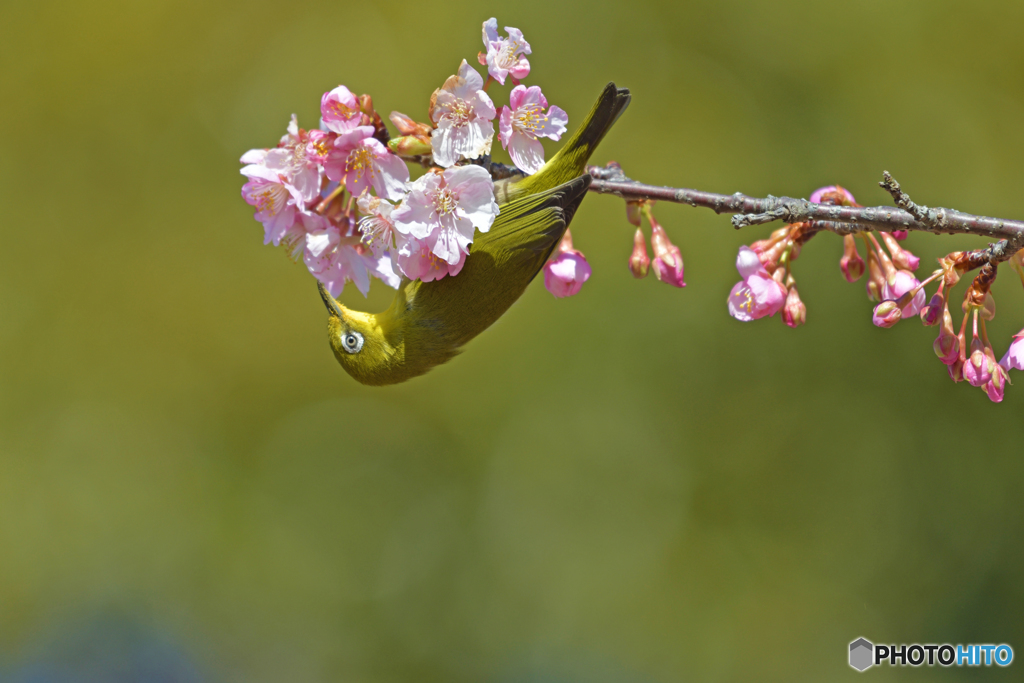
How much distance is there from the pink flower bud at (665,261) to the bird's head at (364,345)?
0.66m

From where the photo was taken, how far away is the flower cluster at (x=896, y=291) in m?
1.17

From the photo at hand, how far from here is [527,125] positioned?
4.40ft

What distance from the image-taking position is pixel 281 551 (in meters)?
4.18

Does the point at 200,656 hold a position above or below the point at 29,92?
below

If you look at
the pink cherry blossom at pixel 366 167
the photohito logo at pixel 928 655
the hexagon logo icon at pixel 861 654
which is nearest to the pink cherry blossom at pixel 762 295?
the pink cherry blossom at pixel 366 167

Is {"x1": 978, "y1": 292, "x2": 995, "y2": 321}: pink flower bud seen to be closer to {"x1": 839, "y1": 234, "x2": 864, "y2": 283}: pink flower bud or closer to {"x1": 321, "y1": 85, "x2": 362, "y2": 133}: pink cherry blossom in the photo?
{"x1": 839, "y1": 234, "x2": 864, "y2": 283}: pink flower bud

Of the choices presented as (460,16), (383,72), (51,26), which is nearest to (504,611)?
(383,72)

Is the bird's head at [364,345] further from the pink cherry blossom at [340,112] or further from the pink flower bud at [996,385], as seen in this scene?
→ the pink flower bud at [996,385]

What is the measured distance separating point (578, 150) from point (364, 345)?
73cm

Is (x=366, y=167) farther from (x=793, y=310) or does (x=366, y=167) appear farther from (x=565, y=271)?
(x=793, y=310)

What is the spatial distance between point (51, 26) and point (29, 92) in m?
0.46

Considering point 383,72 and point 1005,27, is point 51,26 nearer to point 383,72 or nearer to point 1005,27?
point 383,72

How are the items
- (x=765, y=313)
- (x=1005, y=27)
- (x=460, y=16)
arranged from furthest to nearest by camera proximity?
1. (x=460, y=16)
2. (x=1005, y=27)
3. (x=765, y=313)

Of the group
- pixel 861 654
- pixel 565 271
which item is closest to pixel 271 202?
pixel 565 271
